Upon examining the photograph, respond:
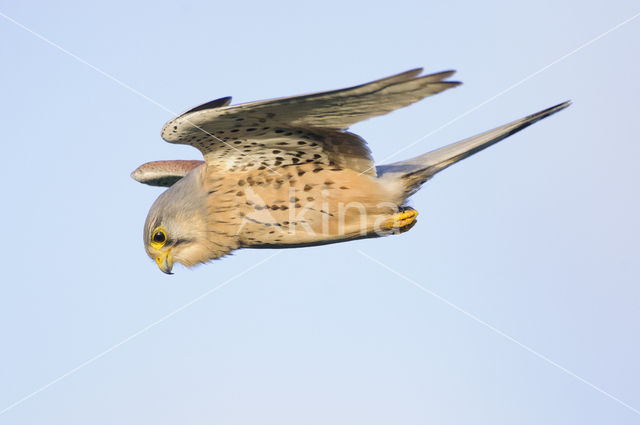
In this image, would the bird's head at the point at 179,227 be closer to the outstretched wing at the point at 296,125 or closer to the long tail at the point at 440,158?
the outstretched wing at the point at 296,125

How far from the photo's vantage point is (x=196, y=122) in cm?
528

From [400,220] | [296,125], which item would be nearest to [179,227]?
[296,125]

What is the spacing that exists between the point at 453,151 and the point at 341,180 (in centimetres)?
87

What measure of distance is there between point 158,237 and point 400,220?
1878mm

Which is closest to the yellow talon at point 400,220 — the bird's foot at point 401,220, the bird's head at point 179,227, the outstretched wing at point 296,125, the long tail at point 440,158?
the bird's foot at point 401,220

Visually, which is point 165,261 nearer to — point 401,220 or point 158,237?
point 158,237

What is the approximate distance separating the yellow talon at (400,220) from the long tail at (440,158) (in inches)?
5.4

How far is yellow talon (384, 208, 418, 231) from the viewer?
584 cm

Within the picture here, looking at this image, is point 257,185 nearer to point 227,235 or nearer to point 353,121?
point 227,235

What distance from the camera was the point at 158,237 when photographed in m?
6.16

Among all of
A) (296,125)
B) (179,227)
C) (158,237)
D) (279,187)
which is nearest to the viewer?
(296,125)

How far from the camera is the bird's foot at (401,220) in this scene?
19.2ft

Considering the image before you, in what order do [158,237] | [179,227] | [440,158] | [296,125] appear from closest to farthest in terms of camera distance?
[296,125] → [440,158] → [179,227] → [158,237]

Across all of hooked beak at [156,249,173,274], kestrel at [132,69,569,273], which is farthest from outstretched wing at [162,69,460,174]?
hooked beak at [156,249,173,274]
